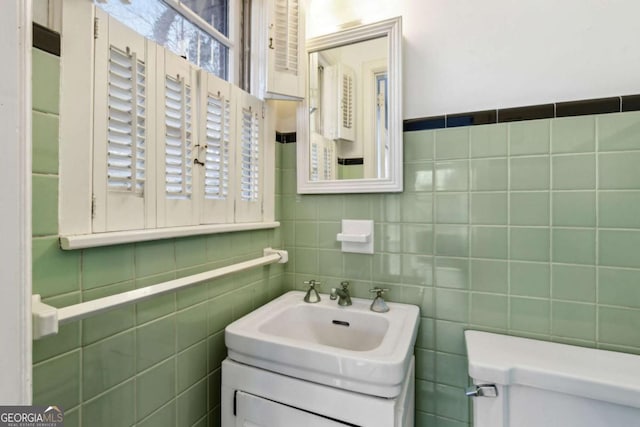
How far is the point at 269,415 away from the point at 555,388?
Result: 77 centimetres

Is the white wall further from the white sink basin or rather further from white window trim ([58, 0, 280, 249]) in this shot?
white window trim ([58, 0, 280, 249])

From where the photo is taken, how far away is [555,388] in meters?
0.78

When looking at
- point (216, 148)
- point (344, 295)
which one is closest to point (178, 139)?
point (216, 148)

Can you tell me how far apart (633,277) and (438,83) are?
88 centimetres

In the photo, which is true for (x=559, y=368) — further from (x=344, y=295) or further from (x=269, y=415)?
(x=269, y=415)

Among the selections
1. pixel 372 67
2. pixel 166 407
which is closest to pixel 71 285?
pixel 166 407

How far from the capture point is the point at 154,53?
2.65 ft

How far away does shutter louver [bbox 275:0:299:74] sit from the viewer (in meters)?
1.18

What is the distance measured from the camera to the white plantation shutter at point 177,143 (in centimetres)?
83

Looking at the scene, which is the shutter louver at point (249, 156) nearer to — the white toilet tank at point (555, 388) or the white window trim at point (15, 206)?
the white window trim at point (15, 206)

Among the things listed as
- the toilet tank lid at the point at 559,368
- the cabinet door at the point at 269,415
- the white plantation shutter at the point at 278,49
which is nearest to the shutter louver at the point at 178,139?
the white plantation shutter at the point at 278,49

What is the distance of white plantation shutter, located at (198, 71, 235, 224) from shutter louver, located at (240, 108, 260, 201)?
2.8 inches

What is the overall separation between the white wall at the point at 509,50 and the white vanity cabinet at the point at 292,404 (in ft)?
3.23

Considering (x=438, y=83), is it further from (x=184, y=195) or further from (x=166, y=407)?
(x=166, y=407)
